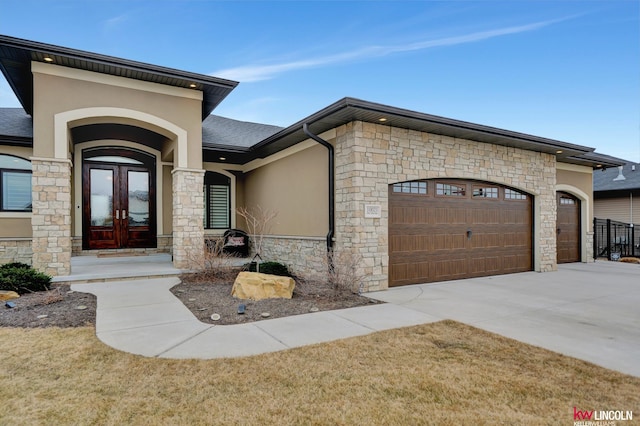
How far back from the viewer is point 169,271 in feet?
27.2

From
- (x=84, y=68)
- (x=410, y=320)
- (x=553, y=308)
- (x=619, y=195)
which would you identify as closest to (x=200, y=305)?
(x=410, y=320)

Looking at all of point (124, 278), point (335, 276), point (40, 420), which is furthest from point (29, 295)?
point (335, 276)

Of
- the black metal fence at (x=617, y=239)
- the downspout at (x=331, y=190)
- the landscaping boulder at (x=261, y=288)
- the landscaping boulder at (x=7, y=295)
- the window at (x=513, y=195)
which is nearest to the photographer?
the landscaping boulder at (x=7, y=295)

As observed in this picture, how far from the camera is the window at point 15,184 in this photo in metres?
9.76

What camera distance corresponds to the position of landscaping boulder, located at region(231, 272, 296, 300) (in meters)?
6.26

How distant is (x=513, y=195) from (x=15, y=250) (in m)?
14.1

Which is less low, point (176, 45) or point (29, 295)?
point (176, 45)

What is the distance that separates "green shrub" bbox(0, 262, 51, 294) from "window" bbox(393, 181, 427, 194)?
7.38 m

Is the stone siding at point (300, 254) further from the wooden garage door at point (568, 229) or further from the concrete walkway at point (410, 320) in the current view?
the wooden garage door at point (568, 229)

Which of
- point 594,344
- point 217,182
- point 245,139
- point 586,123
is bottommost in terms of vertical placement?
point 594,344

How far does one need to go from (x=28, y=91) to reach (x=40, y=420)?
900 centimetres

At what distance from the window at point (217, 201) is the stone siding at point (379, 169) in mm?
6318

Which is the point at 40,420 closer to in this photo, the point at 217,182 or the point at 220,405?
the point at 220,405

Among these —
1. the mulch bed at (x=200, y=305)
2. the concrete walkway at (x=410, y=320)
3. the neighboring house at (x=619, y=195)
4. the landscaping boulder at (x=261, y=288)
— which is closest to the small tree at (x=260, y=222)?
the concrete walkway at (x=410, y=320)
